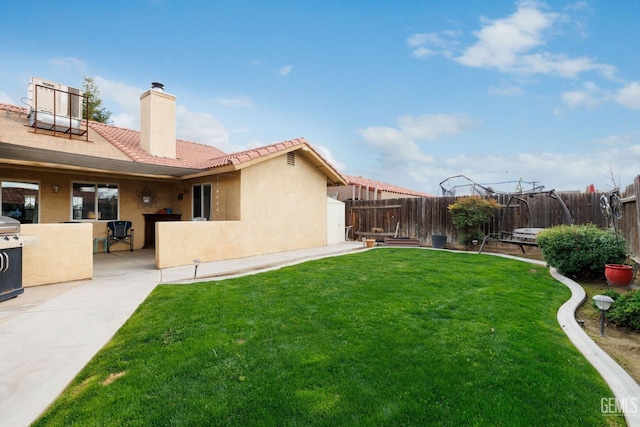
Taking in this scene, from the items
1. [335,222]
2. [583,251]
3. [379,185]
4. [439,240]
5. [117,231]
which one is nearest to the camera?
[583,251]

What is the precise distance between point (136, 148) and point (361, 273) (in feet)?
35.0

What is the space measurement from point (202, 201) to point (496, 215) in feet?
41.2

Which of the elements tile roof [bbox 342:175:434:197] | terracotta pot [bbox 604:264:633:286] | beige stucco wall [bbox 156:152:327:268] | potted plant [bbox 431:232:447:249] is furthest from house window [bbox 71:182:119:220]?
terracotta pot [bbox 604:264:633:286]

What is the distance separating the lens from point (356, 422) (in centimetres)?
240

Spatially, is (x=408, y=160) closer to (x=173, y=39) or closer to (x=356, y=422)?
(x=173, y=39)

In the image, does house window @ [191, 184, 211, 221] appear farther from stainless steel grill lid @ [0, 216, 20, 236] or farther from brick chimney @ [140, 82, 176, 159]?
stainless steel grill lid @ [0, 216, 20, 236]

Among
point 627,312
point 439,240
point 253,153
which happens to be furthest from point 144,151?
point 627,312

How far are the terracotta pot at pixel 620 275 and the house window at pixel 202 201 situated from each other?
12.3 m

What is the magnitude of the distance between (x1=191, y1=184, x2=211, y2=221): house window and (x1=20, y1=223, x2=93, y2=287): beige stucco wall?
17.2 feet

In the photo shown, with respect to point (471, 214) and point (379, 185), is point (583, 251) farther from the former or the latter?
point (379, 185)

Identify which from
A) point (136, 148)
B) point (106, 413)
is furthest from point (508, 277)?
point (136, 148)

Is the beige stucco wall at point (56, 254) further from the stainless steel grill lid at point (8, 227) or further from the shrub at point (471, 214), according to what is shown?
the shrub at point (471, 214)

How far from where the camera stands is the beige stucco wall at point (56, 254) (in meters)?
6.81

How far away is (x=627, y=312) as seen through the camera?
4668mm
